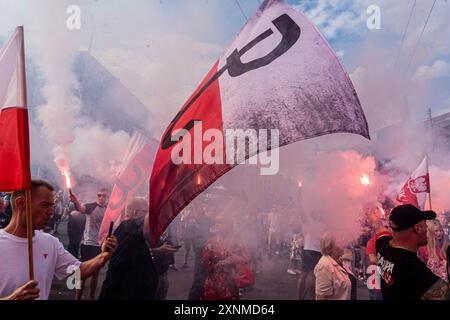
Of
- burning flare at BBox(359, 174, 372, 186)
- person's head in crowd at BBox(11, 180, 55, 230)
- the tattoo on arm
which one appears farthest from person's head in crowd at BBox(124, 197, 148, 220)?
burning flare at BBox(359, 174, 372, 186)

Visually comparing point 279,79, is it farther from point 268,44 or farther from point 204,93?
point 204,93

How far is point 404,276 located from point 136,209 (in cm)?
237

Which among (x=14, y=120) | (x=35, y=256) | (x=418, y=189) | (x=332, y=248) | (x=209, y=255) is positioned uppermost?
(x=14, y=120)

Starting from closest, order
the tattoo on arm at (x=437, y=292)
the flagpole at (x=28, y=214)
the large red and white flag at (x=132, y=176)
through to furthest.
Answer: the flagpole at (x=28, y=214)
the tattoo on arm at (x=437, y=292)
the large red and white flag at (x=132, y=176)

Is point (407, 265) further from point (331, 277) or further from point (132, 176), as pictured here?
point (132, 176)

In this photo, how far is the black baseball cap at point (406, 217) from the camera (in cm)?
217

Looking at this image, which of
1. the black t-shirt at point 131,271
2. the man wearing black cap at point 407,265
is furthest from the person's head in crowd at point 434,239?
the black t-shirt at point 131,271

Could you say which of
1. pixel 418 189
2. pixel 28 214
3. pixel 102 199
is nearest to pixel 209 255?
pixel 28 214

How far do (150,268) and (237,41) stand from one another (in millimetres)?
2017

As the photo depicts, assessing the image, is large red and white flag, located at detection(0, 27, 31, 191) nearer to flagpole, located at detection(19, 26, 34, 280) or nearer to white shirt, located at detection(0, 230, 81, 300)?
flagpole, located at detection(19, 26, 34, 280)

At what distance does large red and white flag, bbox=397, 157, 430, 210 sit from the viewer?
4477 millimetres

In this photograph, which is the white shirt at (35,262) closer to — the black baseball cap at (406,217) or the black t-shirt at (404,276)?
the black t-shirt at (404,276)

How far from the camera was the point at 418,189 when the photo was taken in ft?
14.8

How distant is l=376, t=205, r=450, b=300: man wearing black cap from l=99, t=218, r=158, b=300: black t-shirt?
1.83 meters
